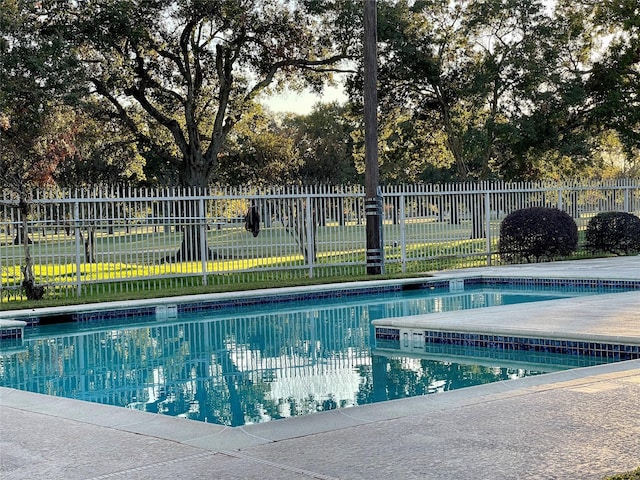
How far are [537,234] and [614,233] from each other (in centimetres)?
274

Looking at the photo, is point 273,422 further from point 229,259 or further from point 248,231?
point 229,259

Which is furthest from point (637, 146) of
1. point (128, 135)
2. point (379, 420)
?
point (379, 420)

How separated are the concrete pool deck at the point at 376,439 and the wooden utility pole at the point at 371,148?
11678 millimetres

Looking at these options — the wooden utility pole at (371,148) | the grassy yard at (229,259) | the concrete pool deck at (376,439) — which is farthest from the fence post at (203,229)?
the concrete pool deck at (376,439)

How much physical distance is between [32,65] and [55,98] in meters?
1.20

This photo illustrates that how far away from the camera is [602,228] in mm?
23297

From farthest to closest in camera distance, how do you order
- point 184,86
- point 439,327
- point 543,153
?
point 543,153, point 184,86, point 439,327

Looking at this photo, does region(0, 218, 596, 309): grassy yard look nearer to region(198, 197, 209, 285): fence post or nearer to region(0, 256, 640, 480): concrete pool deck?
region(198, 197, 209, 285): fence post

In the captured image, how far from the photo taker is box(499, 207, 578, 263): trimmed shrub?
2169 centimetres

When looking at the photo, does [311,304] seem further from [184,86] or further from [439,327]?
[184,86]

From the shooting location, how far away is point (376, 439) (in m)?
5.43

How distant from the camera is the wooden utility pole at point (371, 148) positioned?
732 inches

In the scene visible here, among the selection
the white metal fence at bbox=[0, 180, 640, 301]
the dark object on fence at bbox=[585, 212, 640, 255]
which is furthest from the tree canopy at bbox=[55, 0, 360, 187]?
the dark object on fence at bbox=[585, 212, 640, 255]

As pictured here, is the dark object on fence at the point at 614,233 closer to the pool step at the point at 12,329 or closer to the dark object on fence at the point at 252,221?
the dark object on fence at the point at 252,221
